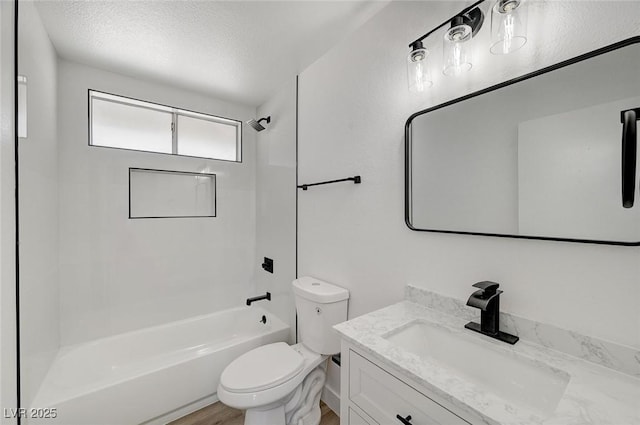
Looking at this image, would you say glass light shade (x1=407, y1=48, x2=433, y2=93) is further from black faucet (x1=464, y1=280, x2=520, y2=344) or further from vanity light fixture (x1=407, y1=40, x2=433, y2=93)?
black faucet (x1=464, y1=280, x2=520, y2=344)

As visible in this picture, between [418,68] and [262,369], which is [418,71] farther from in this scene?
[262,369]

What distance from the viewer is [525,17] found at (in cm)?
92

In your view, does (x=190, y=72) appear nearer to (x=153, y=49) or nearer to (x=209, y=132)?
(x=153, y=49)

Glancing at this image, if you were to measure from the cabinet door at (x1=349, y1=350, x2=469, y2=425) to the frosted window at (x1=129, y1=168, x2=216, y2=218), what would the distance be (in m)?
2.16

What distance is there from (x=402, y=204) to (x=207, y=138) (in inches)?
86.7

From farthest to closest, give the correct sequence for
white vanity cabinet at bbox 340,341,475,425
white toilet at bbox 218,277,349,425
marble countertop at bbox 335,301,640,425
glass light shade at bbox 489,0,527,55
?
white toilet at bbox 218,277,349,425, glass light shade at bbox 489,0,527,55, white vanity cabinet at bbox 340,341,475,425, marble countertop at bbox 335,301,640,425

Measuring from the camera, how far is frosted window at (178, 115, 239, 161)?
2.55 m

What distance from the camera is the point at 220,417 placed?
5.78ft

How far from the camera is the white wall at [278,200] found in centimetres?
227

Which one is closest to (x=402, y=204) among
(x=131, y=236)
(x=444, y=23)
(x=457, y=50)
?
(x=457, y=50)

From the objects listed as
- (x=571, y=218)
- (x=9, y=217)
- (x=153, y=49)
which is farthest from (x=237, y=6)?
(x=571, y=218)

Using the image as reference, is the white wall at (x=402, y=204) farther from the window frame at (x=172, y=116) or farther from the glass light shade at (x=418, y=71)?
the window frame at (x=172, y=116)

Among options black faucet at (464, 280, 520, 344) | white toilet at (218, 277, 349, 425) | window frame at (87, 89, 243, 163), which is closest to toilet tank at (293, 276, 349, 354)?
white toilet at (218, 277, 349, 425)

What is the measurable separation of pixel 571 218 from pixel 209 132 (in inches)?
112
